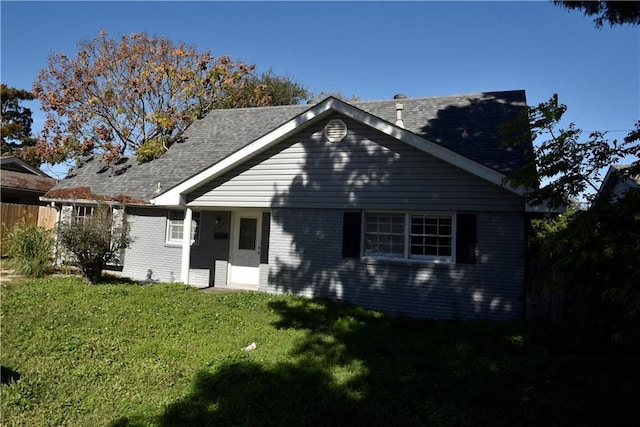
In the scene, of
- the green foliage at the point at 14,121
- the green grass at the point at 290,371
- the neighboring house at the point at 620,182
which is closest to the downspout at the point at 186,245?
the green grass at the point at 290,371

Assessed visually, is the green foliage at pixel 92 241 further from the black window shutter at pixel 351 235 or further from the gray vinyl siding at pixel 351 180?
the black window shutter at pixel 351 235

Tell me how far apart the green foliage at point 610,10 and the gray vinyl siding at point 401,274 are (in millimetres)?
3877

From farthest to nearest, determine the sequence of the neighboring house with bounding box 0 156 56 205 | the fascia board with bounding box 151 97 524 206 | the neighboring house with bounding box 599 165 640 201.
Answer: the neighboring house with bounding box 0 156 56 205 → the fascia board with bounding box 151 97 524 206 → the neighboring house with bounding box 599 165 640 201

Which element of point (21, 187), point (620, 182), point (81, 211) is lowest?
point (81, 211)

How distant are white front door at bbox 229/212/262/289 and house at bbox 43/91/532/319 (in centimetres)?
3

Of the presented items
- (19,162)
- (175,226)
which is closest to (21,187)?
(19,162)

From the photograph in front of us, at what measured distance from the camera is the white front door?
12.6 meters

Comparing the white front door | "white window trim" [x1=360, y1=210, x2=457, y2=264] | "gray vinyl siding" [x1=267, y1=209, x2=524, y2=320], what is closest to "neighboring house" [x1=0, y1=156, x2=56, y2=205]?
the white front door

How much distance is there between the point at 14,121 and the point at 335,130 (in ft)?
136

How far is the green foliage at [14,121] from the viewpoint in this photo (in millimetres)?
37531

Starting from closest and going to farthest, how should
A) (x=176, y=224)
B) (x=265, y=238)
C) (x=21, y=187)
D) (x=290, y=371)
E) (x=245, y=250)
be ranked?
(x=290, y=371), (x=265, y=238), (x=245, y=250), (x=176, y=224), (x=21, y=187)

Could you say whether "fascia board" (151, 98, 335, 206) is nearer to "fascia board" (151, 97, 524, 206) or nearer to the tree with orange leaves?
"fascia board" (151, 97, 524, 206)

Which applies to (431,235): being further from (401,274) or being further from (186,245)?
(186,245)

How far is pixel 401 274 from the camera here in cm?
967
